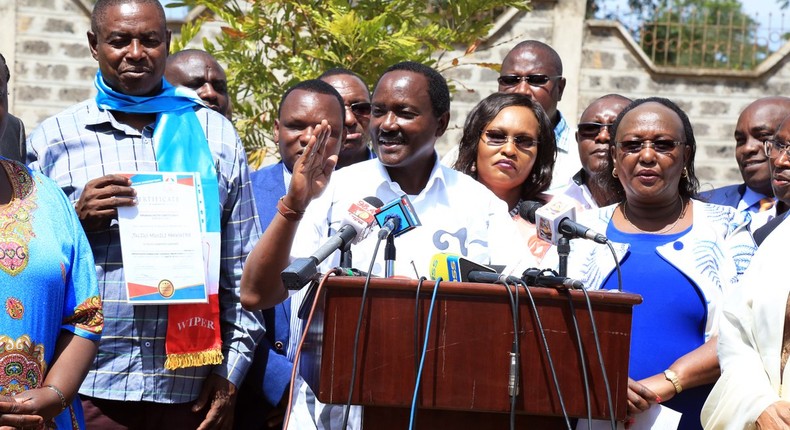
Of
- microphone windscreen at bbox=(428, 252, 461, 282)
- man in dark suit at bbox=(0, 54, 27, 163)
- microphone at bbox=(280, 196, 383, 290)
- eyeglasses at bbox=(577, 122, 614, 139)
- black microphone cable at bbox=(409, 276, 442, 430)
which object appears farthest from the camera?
eyeglasses at bbox=(577, 122, 614, 139)

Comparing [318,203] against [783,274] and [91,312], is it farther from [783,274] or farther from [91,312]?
[783,274]

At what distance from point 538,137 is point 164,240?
2.08m

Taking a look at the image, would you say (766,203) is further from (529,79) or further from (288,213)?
(288,213)

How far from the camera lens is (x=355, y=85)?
673 cm

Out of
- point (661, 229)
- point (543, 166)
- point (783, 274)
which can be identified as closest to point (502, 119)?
point (543, 166)

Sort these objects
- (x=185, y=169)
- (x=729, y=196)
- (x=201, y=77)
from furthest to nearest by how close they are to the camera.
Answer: (x=729, y=196)
(x=201, y=77)
(x=185, y=169)

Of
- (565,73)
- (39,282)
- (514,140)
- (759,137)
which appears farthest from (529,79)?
(565,73)

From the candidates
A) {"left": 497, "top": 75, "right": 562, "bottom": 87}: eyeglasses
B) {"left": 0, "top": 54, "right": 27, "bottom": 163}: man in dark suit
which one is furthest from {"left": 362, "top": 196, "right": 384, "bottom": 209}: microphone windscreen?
{"left": 497, "top": 75, "right": 562, "bottom": 87}: eyeglasses

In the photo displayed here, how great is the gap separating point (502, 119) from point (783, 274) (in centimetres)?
192

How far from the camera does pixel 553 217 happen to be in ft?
13.2

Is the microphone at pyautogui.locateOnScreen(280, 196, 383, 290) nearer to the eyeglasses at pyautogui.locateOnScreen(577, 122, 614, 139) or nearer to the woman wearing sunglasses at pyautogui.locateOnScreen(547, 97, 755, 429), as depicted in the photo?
the woman wearing sunglasses at pyautogui.locateOnScreen(547, 97, 755, 429)

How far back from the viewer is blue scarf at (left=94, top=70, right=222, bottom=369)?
4.66 m

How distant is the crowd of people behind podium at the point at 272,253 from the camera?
4008 mm

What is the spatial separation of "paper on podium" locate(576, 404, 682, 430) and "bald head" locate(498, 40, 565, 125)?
312 centimetres
